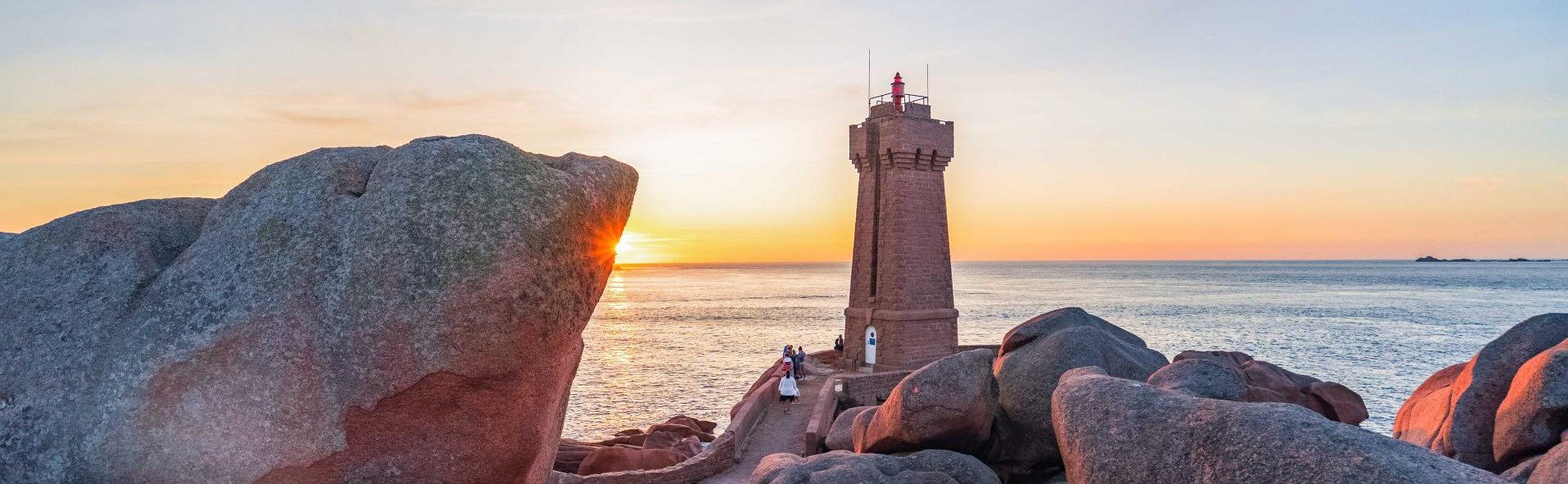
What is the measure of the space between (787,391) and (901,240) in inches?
319

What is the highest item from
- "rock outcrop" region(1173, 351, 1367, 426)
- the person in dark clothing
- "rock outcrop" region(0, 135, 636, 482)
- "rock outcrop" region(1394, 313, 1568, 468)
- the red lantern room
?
the red lantern room

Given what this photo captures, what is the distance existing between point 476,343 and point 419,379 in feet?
1.27

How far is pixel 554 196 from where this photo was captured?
529 centimetres

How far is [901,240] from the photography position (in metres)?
30.0

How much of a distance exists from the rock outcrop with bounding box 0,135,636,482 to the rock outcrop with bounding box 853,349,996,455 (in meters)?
6.57

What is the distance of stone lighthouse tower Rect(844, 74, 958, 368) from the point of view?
30.0 meters

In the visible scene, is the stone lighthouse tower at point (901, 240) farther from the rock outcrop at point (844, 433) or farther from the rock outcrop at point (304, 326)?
the rock outcrop at point (304, 326)

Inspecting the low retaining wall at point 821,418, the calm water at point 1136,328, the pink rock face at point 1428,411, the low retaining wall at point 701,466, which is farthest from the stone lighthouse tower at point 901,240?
the pink rock face at point 1428,411

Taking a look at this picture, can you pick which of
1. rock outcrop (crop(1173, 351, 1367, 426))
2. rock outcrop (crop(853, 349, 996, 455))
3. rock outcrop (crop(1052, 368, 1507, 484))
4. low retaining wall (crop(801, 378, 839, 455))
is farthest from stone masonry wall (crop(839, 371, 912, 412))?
rock outcrop (crop(1052, 368, 1507, 484))

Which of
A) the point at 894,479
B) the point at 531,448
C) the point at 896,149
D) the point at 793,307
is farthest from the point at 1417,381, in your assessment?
the point at 793,307

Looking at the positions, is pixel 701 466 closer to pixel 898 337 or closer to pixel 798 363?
pixel 798 363

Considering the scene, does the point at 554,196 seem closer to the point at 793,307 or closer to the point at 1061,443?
the point at 1061,443

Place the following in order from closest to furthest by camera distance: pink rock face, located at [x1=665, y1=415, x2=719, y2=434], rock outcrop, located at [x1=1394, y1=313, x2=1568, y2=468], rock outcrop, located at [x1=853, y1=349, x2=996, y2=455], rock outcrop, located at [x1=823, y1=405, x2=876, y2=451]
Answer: rock outcrop, located at [x1=1394, y1=313, x2=1568, y2=468] → rock outcrop, located at [x1=853, y1=349, x2=996, y2=455] → rock outcrop, located at [x1=823, y1=405, x2=876, y2=451] → pink rock face, located at [x1=665, y1=415, x2=719, y2=434]

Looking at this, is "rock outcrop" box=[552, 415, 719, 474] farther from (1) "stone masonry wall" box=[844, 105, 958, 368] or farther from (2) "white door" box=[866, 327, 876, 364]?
(1) "stone masonry wall" box=[844, 105, 958, 368]
